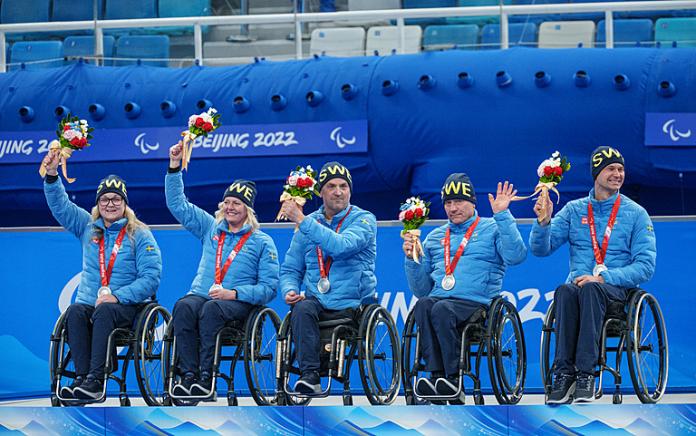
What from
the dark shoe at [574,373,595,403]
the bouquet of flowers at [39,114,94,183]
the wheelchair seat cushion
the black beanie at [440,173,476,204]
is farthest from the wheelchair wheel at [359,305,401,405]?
the bouquet of flowers at [39,114,94,183]

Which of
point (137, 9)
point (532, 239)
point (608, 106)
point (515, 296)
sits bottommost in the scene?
point (515, 296)

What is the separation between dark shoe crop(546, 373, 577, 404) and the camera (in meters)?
5.83

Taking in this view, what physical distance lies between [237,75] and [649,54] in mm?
3249

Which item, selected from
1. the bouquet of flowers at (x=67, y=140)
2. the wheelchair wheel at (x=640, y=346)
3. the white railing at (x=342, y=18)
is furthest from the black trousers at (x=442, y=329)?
the white railing at (x=342, y=18)

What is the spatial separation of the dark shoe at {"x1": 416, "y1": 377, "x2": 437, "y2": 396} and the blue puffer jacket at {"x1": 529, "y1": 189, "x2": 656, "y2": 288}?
0.84 meters

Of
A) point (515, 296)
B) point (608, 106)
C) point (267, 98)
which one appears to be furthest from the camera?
point (267, 98)

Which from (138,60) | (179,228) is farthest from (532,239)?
(138,60)

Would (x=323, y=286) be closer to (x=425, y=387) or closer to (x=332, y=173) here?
(x=332, y=173)

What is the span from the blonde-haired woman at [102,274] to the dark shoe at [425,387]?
1.52 metres

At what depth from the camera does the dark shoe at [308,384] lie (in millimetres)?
6160

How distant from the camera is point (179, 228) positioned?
8.12 meters

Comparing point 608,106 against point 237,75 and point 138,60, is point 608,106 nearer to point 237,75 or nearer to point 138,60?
point 237,75

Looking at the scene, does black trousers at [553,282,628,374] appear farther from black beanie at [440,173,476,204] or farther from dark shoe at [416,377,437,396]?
black beanie at [440,173,476,204]

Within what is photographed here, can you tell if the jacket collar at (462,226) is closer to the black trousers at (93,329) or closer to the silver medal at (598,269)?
the silver medal at (598,269)
